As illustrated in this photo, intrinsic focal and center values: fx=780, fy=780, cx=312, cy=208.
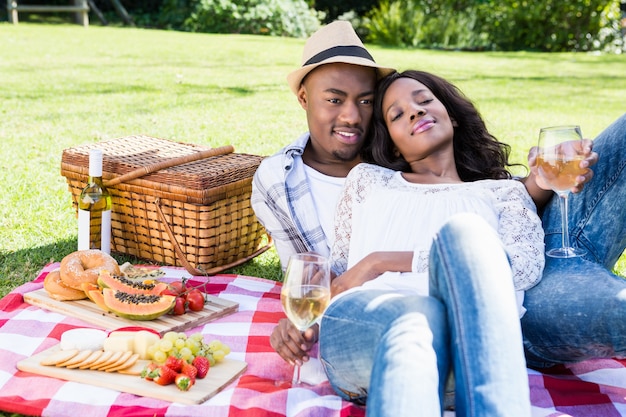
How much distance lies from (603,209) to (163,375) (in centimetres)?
195

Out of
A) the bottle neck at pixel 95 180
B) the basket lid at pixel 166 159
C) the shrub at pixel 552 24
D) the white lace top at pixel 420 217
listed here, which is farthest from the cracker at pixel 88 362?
the shrub at pixel 552 24

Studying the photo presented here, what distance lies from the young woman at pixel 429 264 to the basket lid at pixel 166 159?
924 mm

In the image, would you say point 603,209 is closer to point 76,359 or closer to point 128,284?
point 128,284

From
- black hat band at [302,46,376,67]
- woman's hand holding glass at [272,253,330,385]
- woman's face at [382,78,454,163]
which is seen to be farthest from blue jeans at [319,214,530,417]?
black hat band at [302,46,376,67]

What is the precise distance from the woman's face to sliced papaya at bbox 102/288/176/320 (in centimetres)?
125

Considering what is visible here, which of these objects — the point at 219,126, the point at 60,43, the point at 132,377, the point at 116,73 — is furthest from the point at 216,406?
the point at 60,43

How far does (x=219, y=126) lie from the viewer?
8.06 meters

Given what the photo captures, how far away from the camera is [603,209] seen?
3342 mm

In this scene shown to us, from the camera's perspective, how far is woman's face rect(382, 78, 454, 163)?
11.2 feet

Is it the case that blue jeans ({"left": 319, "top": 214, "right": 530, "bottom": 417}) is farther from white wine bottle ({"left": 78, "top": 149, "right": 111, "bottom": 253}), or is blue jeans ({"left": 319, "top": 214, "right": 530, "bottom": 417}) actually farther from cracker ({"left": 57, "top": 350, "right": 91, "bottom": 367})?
white wine bottle ({"left": 78, "top": 149, "right": 111, "bottom": 253})

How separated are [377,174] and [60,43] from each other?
39.7 feet

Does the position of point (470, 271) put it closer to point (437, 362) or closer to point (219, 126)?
point (437, 362)

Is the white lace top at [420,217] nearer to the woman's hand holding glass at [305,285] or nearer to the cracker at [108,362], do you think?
the woman's hand holding glass at [305,285]

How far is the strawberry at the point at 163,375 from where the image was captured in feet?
9.27
